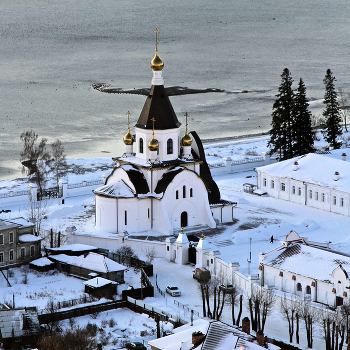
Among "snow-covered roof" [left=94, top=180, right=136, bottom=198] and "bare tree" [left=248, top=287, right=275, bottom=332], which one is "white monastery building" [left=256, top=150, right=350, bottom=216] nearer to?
"snow-covered roof" [left=94, top=180, right=136, bottom=198]

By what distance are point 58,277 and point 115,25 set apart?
111994 mm

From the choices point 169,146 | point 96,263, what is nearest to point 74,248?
point 96,263

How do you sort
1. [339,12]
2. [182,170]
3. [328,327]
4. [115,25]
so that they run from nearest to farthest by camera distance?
[328,327] < [182,170] < [115,25] < [339,12]

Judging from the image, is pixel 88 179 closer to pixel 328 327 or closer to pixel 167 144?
pixel 167 144

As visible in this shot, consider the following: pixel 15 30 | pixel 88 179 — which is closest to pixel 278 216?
pixel 88 179

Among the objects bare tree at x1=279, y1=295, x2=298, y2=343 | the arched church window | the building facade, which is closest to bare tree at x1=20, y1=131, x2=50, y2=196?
the arched church window

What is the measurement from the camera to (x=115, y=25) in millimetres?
146250

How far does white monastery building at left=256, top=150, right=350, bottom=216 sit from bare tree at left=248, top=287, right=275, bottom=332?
1304 centimetres

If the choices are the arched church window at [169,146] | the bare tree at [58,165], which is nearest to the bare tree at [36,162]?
the bare tree at [58,165]

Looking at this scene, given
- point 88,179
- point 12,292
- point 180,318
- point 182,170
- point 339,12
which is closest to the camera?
point 180,318

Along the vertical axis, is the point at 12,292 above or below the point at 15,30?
below

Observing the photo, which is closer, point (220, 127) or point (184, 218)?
point (184, 218)

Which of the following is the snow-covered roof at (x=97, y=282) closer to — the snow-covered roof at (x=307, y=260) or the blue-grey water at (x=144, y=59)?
the snow-covered roof at (x=307, y=260)

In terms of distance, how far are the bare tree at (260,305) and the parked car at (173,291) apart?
2.86 metres
